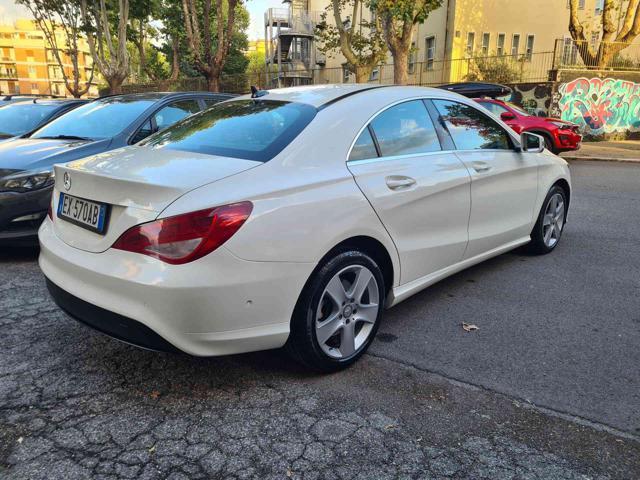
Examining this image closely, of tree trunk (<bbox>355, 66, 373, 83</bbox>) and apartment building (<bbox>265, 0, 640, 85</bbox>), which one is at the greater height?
apartment building (<bbox>265, 0, 640, 85</bbox>)

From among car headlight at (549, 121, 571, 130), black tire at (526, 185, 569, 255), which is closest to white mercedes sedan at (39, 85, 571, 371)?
black tire at (526, 185, 569, 255)

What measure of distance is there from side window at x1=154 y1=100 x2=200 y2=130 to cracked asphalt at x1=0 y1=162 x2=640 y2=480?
248 cm

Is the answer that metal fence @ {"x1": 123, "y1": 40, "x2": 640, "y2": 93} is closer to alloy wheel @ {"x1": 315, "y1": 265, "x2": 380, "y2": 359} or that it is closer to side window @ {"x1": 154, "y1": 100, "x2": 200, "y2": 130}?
side window @ {"x1": 154, "y1": 100, "x2": 200, "y2": 130}

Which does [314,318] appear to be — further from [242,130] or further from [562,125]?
[562,125]

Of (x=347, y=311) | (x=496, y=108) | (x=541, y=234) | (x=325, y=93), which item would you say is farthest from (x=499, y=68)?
(x=347, y=311)

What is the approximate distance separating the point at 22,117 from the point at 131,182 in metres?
6.59

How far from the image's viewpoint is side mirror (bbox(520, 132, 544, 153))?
179 inches

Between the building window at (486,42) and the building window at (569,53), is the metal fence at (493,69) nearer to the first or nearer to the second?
the building window at (569,53)

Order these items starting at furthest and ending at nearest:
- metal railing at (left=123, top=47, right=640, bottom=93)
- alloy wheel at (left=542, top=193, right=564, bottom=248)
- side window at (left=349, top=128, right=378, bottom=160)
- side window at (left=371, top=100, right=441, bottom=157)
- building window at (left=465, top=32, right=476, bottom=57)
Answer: building window at (left=465, top=32, right=476, bottom=57)
metal railing at (left=123, top=47, right=640, bottom=93)
alloy wheel at (left=542, top=193, right=564, bottom=248)
side window at (left=371, top=100, right=441, bottom=157)
side window at (left=349, top=128, right=378, bottom=160)

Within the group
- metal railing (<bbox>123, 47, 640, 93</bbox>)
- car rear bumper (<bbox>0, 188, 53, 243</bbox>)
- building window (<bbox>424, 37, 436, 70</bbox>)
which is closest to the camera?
car rear bumper (<bbox>0, 188, 53, 243</bbox>)

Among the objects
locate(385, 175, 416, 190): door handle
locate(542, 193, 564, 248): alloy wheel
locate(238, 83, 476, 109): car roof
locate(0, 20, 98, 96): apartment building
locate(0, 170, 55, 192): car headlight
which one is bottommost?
locate(542, 193, 564, 248): alloy wheel

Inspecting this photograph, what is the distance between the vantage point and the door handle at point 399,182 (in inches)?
122

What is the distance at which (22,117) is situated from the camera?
305 inches

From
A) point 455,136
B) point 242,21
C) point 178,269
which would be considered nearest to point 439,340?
point 455,136
